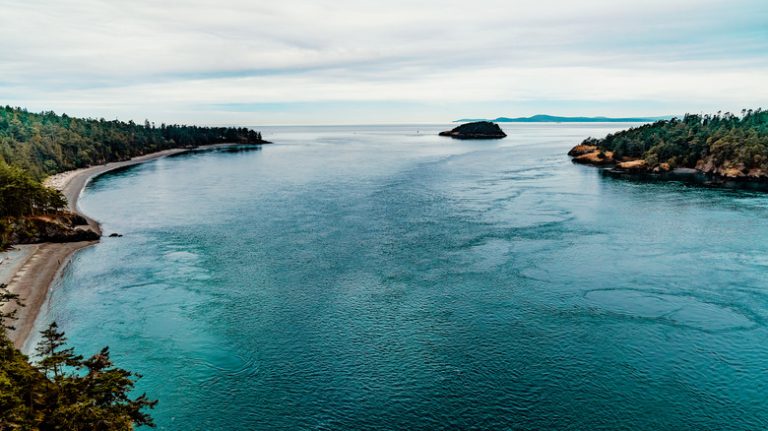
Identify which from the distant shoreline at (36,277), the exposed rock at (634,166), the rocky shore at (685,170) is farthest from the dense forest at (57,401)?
the exposed rock at (634,166)

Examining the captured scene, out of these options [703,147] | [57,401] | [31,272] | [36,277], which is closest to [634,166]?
[703,147]

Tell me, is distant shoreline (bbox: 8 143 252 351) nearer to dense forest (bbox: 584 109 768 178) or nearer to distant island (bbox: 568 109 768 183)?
distant island (bbox: 568 109 768 183)

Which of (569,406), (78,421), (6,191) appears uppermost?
(6,191)

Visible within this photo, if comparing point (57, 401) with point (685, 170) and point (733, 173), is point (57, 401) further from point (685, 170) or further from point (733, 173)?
point (685, 170)

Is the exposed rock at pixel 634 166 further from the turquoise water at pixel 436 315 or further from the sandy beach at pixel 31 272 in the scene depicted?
the sandy beach at pixel 31 272

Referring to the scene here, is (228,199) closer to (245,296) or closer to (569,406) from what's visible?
(245,296)

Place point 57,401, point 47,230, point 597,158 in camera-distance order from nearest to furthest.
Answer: point 57,401
point 47,230
point 597,158

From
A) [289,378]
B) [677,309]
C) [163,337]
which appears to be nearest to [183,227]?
[163,337]
